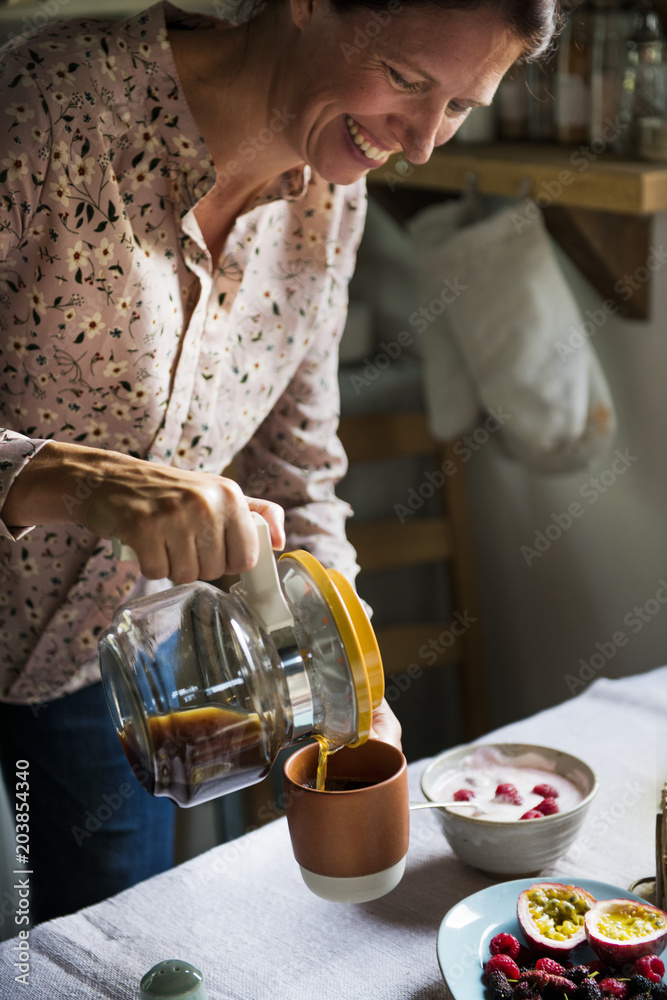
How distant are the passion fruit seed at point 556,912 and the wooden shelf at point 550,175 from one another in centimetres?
104

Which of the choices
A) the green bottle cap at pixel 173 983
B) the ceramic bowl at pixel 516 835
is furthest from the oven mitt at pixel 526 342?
the green bottle cap at pixel 173 983

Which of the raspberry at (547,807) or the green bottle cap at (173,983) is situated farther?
the raspberry at (547,807)

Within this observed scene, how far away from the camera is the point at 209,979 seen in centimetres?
→ 85

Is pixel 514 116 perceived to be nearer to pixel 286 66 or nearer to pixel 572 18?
pixel 572 18

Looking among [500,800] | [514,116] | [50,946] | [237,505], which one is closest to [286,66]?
[237,505]

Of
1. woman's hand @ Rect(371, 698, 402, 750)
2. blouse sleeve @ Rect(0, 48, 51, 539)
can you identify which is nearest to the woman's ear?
blouse sleeve @ Rect(0, 48, 51, 539)

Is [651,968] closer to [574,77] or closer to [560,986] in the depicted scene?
[560,986]

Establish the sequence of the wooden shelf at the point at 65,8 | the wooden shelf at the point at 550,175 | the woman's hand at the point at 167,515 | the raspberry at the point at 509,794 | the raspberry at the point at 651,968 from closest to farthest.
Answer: the woman's hand at the point at 167,515 < the raspberry at the point at 651,968 < the raspberry at the point at 509,794 < the wooden shelf at the point at 550,175 < the wooden shelf at the point at 65,8

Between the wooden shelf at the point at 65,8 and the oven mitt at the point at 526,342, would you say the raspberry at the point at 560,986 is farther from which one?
the wooden shelf at the point at 65,8

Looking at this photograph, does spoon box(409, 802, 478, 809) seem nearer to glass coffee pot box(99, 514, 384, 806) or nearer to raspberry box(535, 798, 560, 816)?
raspberry box(535, 798, 560, 816)

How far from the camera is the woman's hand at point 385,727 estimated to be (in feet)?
2.79

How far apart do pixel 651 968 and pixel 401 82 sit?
2.41 ft

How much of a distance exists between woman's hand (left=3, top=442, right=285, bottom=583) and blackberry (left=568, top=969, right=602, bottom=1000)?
39 centimetres

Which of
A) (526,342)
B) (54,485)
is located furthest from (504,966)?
(526,342)
